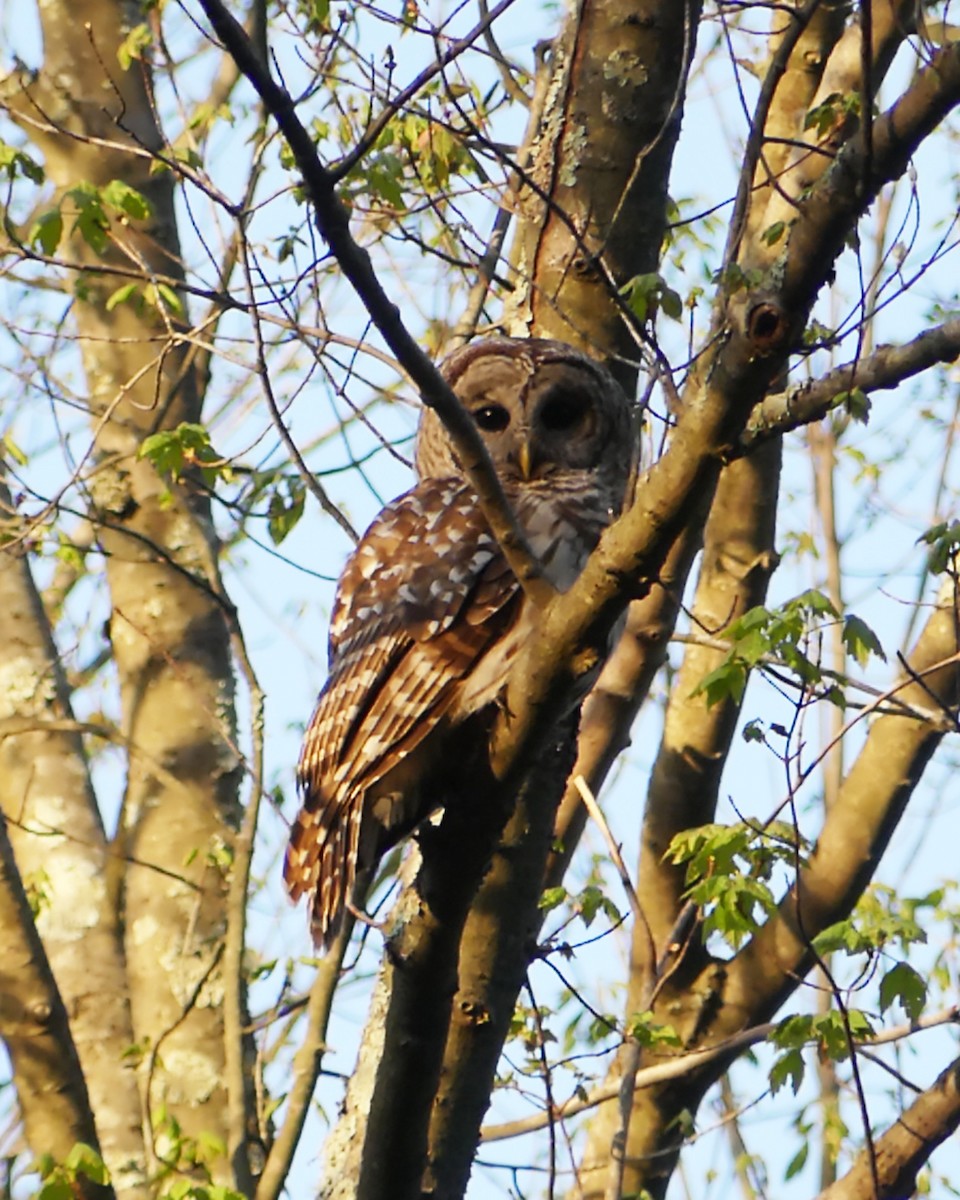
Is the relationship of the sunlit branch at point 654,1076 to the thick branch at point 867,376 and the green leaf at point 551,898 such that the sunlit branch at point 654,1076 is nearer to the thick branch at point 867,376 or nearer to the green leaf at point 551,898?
the green leaf at point 551,898

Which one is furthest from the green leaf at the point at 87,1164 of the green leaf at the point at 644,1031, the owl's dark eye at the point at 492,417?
the owl's dark eye at the point at 492,417

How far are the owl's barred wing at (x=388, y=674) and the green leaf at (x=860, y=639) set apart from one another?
0.97 metres

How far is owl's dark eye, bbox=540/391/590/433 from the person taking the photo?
459 cm

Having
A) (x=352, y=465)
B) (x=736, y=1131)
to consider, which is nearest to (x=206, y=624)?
(x=352, y=465)

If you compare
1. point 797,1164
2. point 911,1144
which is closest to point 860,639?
point 911,1144

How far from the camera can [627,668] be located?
17.5 ft

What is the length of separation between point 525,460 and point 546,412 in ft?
0.65

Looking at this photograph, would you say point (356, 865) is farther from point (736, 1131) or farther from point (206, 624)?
point (736, 1131)

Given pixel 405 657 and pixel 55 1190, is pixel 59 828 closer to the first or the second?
pixel 55 1190

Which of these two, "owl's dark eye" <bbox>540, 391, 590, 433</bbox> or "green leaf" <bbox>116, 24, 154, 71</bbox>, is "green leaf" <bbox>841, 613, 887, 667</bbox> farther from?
"green leaf" <bbox>116, 24, 154, 71</bbox>

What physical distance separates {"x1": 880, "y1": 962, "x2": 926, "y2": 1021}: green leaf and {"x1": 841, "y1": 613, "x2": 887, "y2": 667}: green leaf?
0.77 metres

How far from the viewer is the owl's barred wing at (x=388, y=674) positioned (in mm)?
3572

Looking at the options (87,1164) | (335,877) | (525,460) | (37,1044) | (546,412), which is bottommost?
(87,1164)

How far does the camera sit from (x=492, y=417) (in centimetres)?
469
